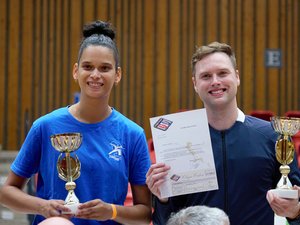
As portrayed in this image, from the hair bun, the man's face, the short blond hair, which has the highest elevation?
the hair bun

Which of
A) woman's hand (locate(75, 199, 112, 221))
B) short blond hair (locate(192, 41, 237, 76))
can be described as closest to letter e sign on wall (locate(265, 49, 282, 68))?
short blond hair (locate(192, 41, 237, 76))

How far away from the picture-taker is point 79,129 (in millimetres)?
1618

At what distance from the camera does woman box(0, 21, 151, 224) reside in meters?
1.58

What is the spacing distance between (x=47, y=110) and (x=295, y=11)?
3250mm

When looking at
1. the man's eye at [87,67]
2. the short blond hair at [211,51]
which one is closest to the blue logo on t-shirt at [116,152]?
the man's eye at [87,67]

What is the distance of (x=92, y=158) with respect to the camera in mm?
1583

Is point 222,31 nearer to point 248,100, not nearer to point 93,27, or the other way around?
point 248,100

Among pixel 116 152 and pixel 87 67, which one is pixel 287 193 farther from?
pixel 87 67

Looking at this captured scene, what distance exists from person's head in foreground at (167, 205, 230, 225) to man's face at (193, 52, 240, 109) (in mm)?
423

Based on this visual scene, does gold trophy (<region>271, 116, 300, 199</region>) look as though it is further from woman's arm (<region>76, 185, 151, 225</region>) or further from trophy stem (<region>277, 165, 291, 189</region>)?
woman's arm (<region>76, 185, 151, 225</region>)

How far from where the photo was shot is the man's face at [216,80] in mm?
1604

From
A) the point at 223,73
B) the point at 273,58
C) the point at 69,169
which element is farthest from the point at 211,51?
the point at 273,58

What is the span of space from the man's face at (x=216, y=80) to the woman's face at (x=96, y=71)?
0.26m

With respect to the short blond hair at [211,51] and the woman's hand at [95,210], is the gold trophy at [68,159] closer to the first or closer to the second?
the woman's hand at [95,210]
